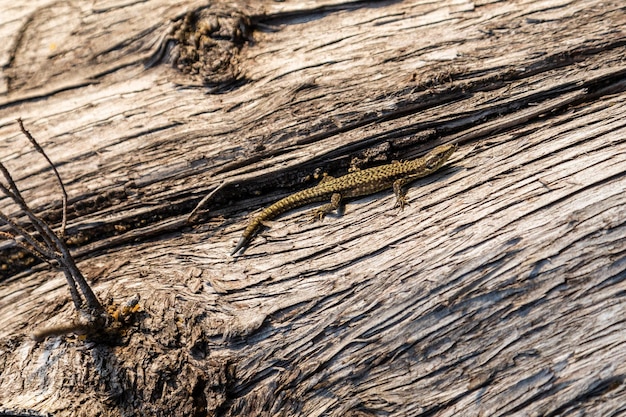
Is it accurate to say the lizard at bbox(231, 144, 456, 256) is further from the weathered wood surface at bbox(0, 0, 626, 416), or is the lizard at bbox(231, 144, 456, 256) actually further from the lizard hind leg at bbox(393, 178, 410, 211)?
the weathered wood surface at bbox(0, 0, 626, 416)

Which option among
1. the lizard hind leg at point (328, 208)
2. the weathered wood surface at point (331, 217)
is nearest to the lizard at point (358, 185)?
the lizard hind leg at point (328, 208)

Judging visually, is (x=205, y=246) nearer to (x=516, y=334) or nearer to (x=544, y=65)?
(x=516, y=334)

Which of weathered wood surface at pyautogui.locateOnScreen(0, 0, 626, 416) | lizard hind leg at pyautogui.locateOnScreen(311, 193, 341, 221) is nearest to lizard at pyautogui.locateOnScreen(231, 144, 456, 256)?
lizard hind leg at pyautogui.locateOnScreen(311, 193, 341, 221)

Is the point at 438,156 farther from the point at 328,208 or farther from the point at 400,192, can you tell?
the point at 328,208

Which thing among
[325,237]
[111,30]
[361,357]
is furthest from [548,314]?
[111,30]

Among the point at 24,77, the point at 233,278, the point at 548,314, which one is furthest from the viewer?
the point at 24,77

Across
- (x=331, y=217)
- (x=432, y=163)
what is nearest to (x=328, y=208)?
(x=331, y=217)

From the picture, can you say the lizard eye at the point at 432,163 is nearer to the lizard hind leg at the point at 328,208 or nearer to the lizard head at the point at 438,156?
the lizard head at the point at 438,156

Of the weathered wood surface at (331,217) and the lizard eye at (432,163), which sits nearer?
the weathered wood surface at (331,217)
